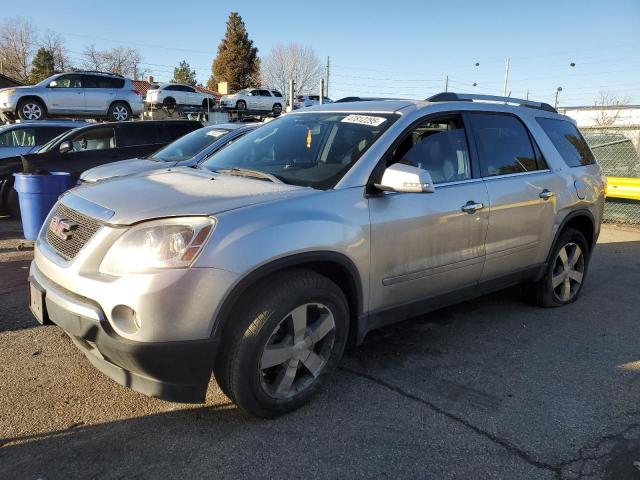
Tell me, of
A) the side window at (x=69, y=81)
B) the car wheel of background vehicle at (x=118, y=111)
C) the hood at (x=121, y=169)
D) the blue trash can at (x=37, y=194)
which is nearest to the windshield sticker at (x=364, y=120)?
the hood at (x=121, y=169)

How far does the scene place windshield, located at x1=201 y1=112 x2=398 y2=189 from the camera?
3326 millimetres

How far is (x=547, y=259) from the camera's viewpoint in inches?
187

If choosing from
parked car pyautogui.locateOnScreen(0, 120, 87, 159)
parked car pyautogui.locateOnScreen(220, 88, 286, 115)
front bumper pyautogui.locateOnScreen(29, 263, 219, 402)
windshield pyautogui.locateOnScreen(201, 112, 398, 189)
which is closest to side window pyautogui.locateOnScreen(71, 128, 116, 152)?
parked car pyautogui.locateOnScreen(0, 120, 87, 159)

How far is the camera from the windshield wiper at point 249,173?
3.31m

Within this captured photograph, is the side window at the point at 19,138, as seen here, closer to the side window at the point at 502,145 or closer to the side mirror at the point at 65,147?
the side mirror at the point at 65,147

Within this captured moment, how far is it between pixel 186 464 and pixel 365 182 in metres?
1.84

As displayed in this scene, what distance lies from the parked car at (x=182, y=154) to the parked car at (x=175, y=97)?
22.1m

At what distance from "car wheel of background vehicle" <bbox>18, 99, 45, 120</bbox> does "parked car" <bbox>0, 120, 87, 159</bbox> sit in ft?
24.0

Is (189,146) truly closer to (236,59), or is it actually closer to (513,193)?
(513,193)

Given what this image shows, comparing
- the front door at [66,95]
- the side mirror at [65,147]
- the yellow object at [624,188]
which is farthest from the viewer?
the front door at [66,95]

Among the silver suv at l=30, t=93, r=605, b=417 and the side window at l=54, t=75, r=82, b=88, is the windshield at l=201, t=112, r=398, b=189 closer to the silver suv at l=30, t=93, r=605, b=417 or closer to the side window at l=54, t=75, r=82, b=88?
the silver suv at l=30, t=93, r=605, b=417

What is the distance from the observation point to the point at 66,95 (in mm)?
17688

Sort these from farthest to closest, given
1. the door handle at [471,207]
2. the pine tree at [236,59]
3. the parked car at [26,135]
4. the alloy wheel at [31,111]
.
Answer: the pine tree at [236,59] → the alloy wheel at [31,111] → the parked car at [26,135] → the door handle at [471,207]

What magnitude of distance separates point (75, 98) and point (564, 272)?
1738 cm
